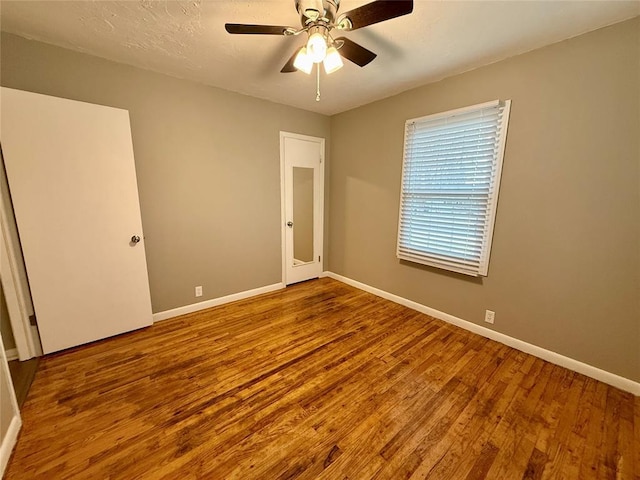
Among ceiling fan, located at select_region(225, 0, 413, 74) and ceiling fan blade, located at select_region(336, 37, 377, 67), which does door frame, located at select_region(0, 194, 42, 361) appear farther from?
ceiling fan blade, located at select_region(336, 37, 377, 67)

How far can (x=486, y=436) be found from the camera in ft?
4.77

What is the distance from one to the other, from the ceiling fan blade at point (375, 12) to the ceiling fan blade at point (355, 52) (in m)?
0.13

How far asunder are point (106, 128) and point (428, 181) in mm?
3064

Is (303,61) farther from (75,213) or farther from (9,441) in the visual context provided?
(9,441)

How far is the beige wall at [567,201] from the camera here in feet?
5.61

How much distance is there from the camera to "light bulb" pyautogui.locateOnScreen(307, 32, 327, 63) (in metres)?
1.39

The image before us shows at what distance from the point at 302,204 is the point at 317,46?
2.41m

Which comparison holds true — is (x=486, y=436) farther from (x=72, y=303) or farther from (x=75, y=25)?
(x=75, y=25)

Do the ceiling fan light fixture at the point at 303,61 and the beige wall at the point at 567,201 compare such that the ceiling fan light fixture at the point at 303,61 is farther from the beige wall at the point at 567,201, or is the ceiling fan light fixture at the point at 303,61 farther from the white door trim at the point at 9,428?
the white door trim at the point at 9,428

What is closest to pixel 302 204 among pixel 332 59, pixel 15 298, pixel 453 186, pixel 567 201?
pixel 453 186

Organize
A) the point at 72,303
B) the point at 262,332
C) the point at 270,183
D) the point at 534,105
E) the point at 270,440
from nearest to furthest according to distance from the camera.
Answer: the point at 270,440, the point at 534,105, the point at 72,303, the point at 262,332, the point at 270,183

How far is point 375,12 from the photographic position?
1.26 m

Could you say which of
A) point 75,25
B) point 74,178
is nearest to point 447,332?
point 74,178

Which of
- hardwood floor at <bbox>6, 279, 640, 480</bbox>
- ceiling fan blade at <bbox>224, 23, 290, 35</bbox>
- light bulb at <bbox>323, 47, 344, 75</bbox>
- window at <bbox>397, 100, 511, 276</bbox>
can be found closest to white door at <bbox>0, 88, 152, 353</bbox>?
hardwood floor at <bbox>6, 279, 640, 480</bbox>
